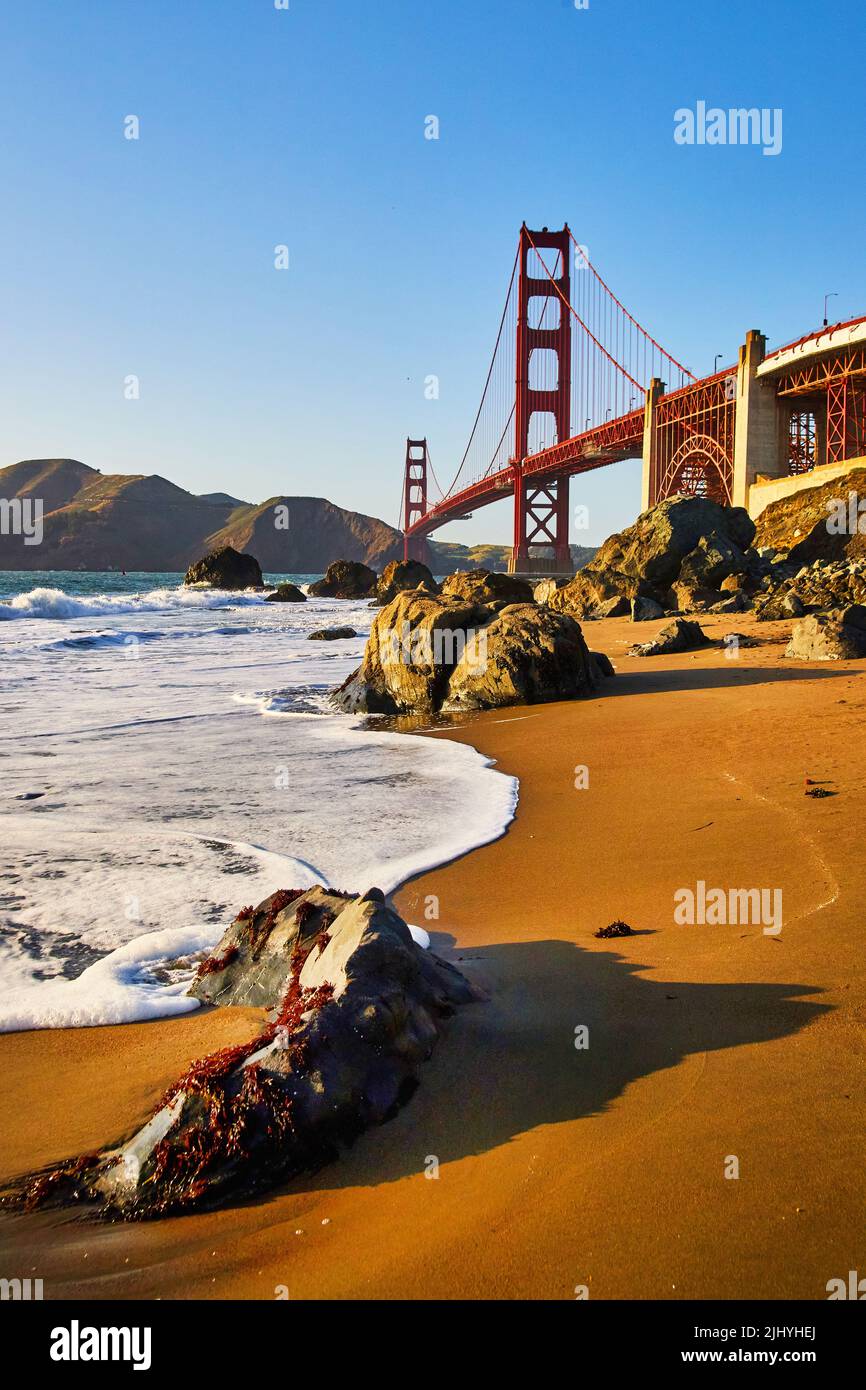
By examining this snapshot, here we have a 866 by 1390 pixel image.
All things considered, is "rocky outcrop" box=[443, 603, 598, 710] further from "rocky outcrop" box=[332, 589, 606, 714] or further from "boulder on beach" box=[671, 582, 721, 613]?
"boulder on beach" box=[671, 582, 721, 613]

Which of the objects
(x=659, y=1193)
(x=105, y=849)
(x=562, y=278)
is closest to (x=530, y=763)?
(x=105, y=849)

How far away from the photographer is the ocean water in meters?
3.40

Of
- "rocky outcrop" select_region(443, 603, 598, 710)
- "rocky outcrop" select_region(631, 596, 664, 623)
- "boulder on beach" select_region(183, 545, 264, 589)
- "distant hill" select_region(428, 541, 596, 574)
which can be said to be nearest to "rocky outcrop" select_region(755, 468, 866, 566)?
"rocky outcrop" select_region(631, 596, 664, 623)

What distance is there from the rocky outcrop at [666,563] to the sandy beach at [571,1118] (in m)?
14.3

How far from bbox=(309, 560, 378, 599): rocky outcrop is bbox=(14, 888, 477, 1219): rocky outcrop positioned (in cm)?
4935

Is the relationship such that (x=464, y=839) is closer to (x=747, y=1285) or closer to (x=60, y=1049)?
(x=60, y=1049)

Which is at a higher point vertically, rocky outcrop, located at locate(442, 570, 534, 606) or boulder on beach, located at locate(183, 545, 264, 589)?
boulder on beach, located at locate(183, 545, 264, 589)

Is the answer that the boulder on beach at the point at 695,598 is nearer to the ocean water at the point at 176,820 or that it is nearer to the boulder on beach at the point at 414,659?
the boulder on beach at the point at 414,659

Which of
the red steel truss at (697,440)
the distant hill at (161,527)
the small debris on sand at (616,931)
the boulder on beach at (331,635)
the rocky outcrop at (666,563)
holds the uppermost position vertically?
the distant hill at (161,527)

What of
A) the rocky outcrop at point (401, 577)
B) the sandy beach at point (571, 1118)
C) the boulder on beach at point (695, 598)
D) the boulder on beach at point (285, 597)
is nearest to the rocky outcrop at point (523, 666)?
the sandy beach at point (571, 1118)

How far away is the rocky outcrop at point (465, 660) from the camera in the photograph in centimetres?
917

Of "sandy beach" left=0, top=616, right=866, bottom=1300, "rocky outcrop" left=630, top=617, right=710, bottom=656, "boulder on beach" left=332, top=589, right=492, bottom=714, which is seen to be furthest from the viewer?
"rocky outcrop" left=630, top=617, right=710, bottom=656

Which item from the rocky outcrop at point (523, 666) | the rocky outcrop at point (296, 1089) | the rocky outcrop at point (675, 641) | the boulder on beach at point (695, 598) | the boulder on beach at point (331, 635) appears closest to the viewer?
the rocky outcrop at point (296, 1089)

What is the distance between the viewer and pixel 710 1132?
2.05m
